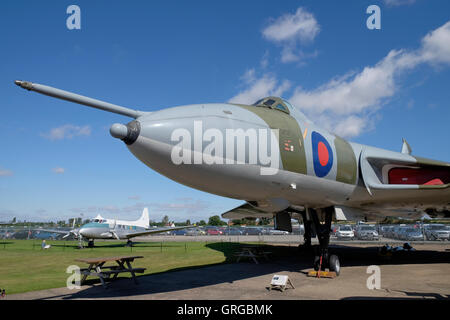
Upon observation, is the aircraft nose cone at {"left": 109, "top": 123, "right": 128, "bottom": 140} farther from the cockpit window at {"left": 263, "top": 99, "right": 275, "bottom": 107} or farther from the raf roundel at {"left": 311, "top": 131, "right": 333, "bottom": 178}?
the raf roundel at {"left": 311, "top": 131, "right": 333, "bottom": 178}

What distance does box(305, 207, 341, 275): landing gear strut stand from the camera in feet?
30.6

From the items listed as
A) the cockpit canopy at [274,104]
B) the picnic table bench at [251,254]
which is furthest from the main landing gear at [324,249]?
the cockpit canopy at [274,104]

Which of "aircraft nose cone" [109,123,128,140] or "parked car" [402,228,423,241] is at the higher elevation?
"aircraft nose cone" [109,123,128,140]

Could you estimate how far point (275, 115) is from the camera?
7.20 m

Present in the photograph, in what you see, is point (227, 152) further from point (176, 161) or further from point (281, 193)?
point (281, 193)

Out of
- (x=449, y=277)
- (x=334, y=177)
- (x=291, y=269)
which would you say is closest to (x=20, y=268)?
(x=291, y=269)

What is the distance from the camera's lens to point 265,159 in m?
6.24

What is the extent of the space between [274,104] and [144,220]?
106 feet

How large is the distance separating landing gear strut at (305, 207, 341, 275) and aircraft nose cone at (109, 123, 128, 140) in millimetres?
6743

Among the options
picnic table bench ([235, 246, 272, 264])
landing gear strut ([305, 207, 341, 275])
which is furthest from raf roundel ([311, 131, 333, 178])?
picnic table bench ([235, 246, 272, 264])

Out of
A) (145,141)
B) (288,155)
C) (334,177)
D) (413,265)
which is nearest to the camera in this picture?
(145,141)

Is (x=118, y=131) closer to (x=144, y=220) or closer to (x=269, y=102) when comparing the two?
(x=269, y=102)
